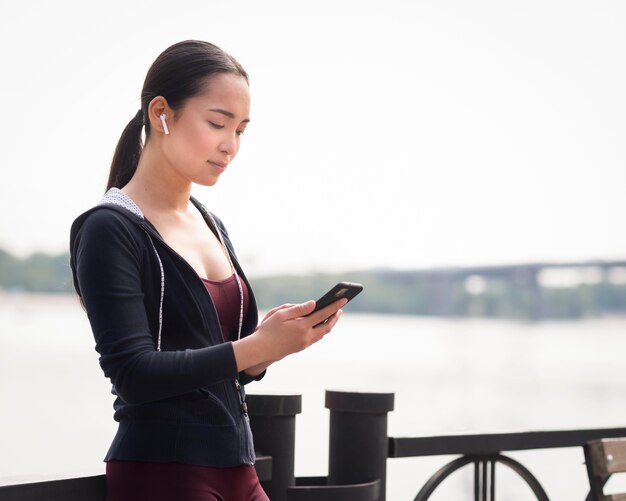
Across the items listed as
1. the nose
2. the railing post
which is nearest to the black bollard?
the railing post

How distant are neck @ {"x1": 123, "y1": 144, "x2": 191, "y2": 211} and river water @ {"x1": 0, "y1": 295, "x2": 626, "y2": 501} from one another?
1.29 feet

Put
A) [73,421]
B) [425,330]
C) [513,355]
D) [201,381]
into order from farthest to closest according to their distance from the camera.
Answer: [425,330] → [513,355] → [73,421] → [201,381]

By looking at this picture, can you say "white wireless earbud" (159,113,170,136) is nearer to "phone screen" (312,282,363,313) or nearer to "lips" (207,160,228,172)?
"lips" (207,160,228,172)

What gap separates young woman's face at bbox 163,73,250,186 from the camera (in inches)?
48.4

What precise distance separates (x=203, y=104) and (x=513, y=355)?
27143 mm

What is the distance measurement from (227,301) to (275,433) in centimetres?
51

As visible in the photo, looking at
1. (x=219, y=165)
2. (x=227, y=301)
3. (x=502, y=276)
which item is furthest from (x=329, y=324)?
(x=502, y=276)

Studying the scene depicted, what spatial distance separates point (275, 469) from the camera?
5.53ft

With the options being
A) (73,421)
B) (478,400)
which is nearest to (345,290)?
(73,421)

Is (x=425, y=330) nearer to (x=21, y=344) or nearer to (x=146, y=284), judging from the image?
(x=21, y=344)

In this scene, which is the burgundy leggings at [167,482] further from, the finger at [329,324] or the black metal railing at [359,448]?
the black metal railing at [359,448]

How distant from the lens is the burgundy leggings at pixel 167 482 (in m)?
1.16

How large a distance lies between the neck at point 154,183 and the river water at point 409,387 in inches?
15.5

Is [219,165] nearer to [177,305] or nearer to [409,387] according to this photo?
[177,305]
